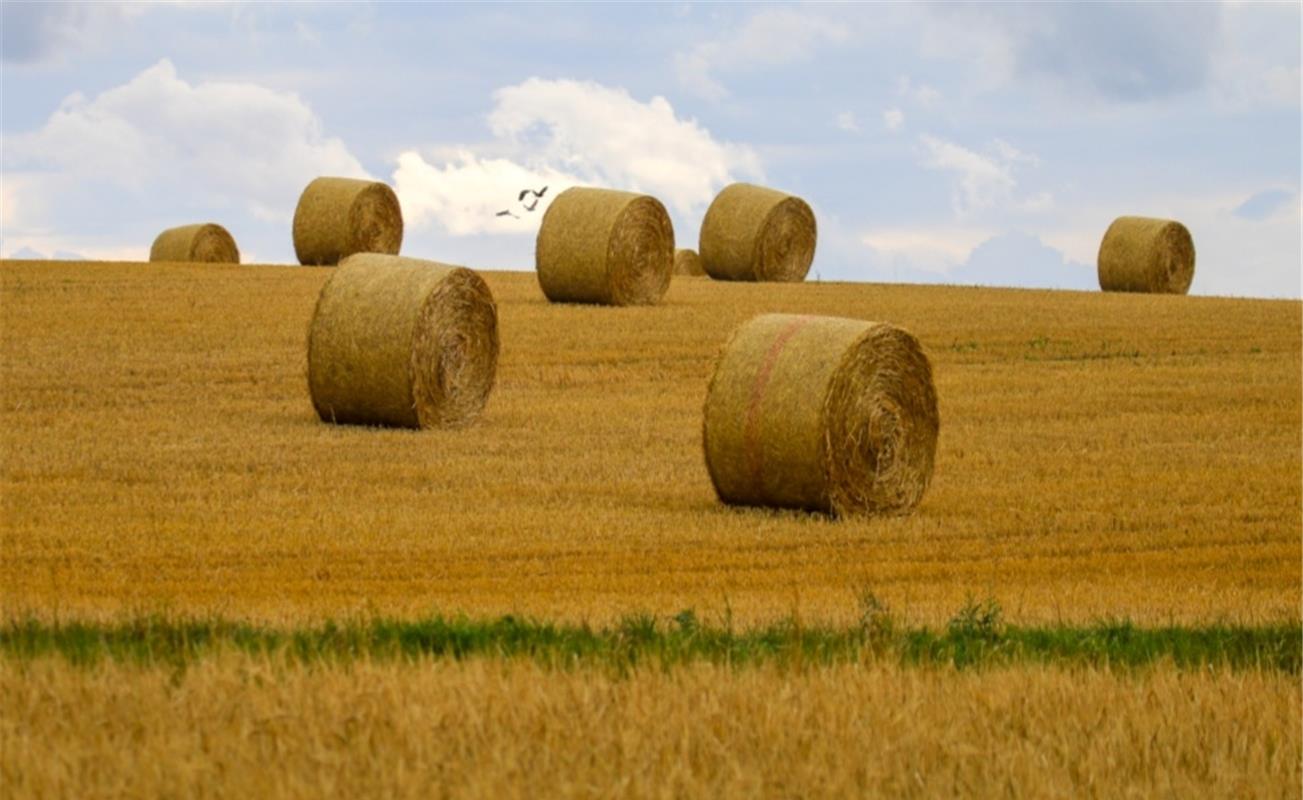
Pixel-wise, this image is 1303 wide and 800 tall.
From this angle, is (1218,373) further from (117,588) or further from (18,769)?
(18,769)

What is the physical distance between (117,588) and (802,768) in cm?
Answer: 667

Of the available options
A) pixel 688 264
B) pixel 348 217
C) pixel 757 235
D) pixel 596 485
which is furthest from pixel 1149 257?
pixel 596 485

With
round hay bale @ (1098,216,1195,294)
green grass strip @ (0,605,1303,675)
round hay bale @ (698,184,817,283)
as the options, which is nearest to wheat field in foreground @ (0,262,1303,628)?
green grass strip @ (0,605,1303,675)

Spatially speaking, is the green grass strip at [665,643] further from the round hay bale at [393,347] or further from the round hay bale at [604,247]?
the round hay bale at [604,247]

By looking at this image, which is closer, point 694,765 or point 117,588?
point 694,765

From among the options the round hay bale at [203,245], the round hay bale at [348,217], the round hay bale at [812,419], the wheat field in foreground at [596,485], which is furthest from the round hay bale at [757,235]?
the round hay bale at [812,419]

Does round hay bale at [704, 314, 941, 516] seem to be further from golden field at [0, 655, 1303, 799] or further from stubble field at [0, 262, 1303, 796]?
golden field at [0, 655, 1303, 799]

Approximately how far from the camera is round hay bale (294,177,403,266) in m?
35.2

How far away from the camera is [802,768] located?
18.7 ft

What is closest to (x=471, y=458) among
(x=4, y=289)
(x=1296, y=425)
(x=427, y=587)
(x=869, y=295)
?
(x=427, y=587)

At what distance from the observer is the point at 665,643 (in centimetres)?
763

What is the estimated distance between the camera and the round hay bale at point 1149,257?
126ft

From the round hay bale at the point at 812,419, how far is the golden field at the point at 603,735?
317 inches

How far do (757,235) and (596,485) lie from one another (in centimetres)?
2103
